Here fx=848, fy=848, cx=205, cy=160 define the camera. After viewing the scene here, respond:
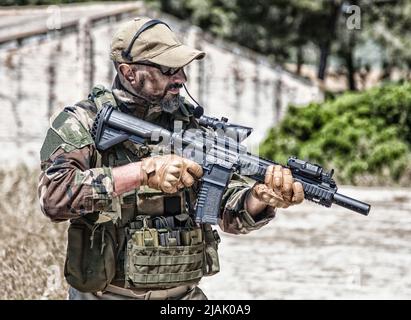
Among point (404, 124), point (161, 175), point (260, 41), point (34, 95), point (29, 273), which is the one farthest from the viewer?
point (260, 41)

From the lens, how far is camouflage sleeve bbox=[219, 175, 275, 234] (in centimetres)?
344

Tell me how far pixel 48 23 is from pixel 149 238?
1762 centimetres

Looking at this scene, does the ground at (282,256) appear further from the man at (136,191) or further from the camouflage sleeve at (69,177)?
the camouflage sleeve at (69,177)

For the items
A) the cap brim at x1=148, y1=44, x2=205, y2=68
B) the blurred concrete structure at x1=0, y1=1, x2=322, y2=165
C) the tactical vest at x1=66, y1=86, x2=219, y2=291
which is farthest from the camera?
the blurred concrete structure at x1=0, y1=1, x2=322, y2=165

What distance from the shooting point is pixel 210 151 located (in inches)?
130

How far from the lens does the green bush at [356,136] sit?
15.1m

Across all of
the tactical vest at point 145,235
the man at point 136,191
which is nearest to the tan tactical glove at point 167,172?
the man at point 136,191

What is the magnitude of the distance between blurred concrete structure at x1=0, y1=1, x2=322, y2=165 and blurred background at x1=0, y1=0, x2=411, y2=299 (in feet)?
0.09

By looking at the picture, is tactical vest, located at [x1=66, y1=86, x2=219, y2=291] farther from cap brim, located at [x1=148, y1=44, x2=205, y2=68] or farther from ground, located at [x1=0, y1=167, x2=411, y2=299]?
ground, located at [x1=0, y1=167, x2=411, y2=299]

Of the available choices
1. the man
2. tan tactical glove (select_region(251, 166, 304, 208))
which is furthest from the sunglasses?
tan tactical glove (select_region(251, 166, 304, 208))

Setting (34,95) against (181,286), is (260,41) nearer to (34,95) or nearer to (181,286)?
(34,95)

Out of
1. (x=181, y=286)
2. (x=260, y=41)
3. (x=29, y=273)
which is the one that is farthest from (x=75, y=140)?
(x=260, y=41)

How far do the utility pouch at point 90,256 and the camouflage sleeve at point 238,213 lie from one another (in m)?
0.52

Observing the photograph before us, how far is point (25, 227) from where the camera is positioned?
7645 millimetres
